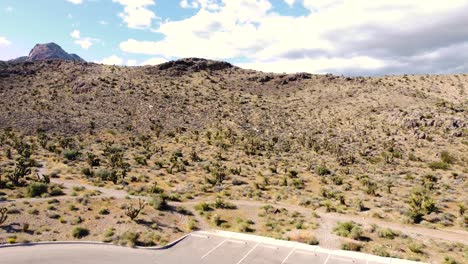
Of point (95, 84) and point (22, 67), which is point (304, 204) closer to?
point (95, 84)

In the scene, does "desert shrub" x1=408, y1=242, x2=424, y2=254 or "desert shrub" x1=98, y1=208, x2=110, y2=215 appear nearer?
"desert shrub" x1=408, y1=242, x2=424, y2=254

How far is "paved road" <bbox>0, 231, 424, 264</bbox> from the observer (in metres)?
23.5

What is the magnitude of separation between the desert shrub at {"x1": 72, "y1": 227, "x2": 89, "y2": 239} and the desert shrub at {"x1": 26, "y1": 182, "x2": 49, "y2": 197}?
11.1 meters

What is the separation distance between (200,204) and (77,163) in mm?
25683

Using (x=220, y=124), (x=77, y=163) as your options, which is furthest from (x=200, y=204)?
(x=220, y=124)

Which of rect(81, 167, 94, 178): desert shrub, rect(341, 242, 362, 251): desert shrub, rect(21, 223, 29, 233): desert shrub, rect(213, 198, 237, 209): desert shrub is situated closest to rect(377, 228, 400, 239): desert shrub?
rect(341, 242, 362, 251): desert shrub

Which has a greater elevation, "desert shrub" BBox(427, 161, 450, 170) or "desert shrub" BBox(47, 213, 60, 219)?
"desert shrub" BBox(427, 161, 450, 170)

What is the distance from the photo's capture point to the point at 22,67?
99.6m

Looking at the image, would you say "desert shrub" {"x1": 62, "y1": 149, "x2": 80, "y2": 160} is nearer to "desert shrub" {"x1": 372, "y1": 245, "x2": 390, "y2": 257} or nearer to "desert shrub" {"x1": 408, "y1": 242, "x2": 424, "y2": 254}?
"desert shrub" {"x1": 372, "y1": 245, "x2": 390, "y2": 257}

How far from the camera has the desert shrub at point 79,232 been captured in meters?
27.4

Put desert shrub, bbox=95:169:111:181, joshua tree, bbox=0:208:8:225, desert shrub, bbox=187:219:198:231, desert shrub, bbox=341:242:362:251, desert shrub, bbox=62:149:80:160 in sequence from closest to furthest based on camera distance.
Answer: desert shrub, bbox=341:242:362:251
joshua tree, bbox=0:208:8:225
desert shrub, bbox=187:219:198:231
desert shrub, bbox=95:169:111:181
desert shrub, bbox=62:149:80:160

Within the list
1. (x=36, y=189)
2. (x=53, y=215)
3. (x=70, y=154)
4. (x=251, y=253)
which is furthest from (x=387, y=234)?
(x=70, y=154)

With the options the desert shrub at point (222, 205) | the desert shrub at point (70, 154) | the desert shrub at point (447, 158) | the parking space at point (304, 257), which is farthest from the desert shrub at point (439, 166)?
the desert shrub at point (70, 154)

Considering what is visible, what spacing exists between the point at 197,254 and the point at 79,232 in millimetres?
9257
